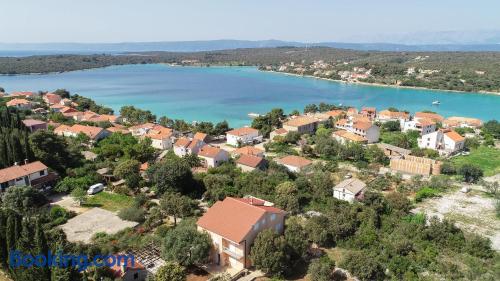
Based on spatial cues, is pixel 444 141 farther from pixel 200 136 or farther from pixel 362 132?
pixel 200 136

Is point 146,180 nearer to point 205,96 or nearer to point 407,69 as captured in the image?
point 205,96

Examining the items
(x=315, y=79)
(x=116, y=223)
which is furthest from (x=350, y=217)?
(x=315, y=79)

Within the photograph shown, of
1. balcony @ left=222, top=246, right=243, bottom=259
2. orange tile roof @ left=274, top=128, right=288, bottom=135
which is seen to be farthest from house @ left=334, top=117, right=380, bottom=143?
balcony @ left=222, top=246, right=243, bottom=259

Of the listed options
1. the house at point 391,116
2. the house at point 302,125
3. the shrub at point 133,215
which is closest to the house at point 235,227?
the shrub at point 133,215

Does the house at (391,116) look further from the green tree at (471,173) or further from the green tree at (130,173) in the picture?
the green tree at (130,173)

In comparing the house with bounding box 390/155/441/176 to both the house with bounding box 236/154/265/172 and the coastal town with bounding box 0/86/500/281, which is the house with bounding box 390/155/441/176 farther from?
the house with bounding box 236/154/265/172

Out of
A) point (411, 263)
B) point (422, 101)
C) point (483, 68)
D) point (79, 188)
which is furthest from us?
point (483, 68)

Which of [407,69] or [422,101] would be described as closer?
[422,101]
